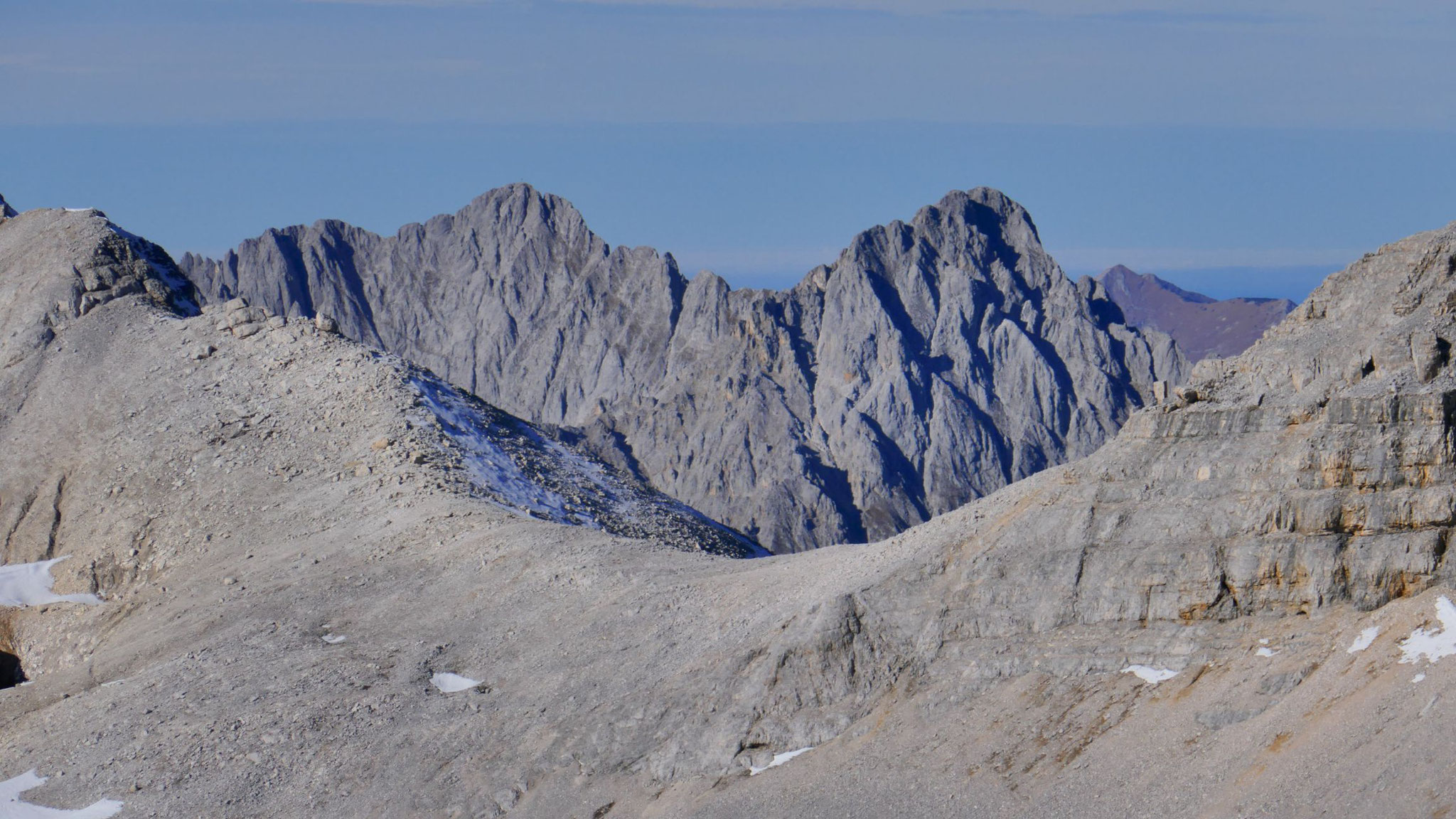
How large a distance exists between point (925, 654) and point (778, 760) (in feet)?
14.1

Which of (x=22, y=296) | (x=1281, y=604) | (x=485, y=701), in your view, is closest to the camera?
(x=1281, y=604)

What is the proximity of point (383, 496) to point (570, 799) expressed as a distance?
2260 centimetres

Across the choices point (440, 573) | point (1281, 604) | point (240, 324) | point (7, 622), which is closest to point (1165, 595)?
point (1281, 604)

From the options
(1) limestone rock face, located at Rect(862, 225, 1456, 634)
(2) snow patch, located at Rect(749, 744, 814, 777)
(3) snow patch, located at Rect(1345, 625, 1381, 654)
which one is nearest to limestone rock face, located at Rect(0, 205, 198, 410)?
(2) snow patch, located at Rect(749, 744, 814, 777)

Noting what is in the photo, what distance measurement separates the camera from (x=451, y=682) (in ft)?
137

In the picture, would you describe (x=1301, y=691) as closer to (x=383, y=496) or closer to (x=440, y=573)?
(x=440, y=573)

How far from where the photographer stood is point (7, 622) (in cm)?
Answer: 5394

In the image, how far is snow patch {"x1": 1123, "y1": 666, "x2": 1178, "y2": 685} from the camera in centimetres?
3216

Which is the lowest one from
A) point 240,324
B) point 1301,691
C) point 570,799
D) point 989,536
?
point 570,799

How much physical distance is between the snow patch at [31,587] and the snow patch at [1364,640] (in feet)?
139

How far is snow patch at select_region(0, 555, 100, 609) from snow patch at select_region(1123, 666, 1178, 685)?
37.9 meters

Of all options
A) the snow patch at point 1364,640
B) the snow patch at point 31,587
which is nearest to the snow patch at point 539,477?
the snow patch at point 31,587

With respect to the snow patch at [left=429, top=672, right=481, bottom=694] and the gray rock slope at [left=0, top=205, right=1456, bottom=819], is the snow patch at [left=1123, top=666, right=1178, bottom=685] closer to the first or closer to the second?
the gray rock slope at [left=0, top=205, right=1456, bottom=819]

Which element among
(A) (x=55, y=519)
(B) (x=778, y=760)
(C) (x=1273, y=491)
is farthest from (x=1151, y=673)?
(A) (x=55, y=519)
